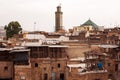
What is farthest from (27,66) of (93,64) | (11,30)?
(11,30)

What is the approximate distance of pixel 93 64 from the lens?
3122cm

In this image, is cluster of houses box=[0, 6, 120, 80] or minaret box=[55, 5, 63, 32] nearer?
cluster of houses box=[0, 6, 120, 80]

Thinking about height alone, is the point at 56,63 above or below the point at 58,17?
below

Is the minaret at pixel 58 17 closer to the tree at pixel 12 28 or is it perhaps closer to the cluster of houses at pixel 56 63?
the tree at pixel 12 28

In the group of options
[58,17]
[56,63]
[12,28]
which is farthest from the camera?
[58,17]

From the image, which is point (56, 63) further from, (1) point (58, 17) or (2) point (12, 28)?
(1) point (58, 17)

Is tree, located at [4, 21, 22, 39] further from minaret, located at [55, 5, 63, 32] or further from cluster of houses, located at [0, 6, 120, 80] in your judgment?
cluster of houses, located at [0, 6, 120, 80]

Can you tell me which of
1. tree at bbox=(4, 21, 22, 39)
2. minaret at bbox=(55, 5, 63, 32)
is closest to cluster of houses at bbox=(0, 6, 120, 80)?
tree at bbox=(4, 21, 22, 39)

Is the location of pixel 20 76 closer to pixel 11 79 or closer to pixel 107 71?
pixel 11 79

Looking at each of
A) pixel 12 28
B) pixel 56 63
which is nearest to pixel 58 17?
pixel 12 28

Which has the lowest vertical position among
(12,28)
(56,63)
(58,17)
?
(56,63)

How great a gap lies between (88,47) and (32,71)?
861 cm

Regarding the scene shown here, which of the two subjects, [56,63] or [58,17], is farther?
[58,17]

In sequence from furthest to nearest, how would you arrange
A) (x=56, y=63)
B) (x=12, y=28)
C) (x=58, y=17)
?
(x=58, y=17) < (x=12, y=28) < (x=56, y=63)
